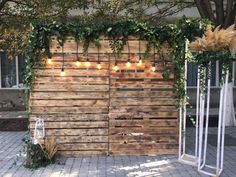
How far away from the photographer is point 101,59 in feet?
26.1

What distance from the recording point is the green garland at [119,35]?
7656 millimetres

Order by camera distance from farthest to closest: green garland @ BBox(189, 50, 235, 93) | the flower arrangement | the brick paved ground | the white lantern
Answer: the white lantern
the flower arrangement
the brick paved ground
green garland @ BBox(189, 50, 235, 93)

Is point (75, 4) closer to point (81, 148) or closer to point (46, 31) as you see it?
point (46, 31)

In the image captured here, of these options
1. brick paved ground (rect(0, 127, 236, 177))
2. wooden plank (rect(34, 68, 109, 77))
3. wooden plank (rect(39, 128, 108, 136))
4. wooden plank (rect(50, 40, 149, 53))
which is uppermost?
wooden plank (rect(50, 40, 149, 53))

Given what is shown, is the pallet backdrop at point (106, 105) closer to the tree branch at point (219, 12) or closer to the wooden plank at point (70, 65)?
the wooden plank at point (70, 65)

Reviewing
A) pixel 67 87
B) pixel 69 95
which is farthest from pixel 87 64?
pixel 69 95

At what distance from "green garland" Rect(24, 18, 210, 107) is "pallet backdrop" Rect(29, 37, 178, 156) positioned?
6.9 inches

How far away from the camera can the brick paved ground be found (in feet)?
23.0

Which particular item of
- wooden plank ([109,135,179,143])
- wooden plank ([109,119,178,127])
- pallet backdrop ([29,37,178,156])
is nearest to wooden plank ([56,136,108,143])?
pallet backdrop ([29,37,178,156])

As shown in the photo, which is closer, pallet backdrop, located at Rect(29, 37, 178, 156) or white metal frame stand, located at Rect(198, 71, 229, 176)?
white metal frame stand, located at Rect(198, 71, 229, 176)

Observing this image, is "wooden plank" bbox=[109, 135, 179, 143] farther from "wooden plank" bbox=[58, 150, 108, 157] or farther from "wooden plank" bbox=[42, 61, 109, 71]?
"wooden plank" bbox=[42, 61, 109, 71]

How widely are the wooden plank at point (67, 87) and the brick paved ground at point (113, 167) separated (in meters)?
1.40

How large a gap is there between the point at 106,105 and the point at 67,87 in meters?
0.86

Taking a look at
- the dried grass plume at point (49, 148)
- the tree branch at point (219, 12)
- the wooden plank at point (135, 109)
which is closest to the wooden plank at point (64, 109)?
the wooden plank at point (135, 109)
